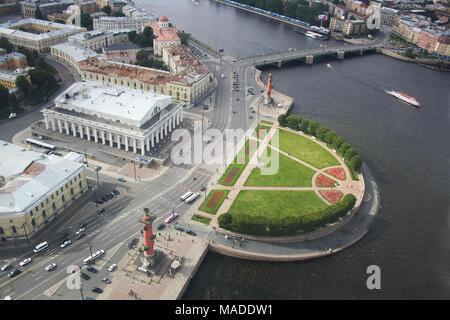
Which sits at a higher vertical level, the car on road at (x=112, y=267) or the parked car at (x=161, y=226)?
the parked car at (x=161, y=226)

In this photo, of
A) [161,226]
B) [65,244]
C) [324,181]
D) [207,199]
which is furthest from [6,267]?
[324,181]

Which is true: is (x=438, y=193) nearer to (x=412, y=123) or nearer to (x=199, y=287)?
(x=412, y=123)

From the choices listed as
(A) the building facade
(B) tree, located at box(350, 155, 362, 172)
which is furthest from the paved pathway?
(A) the building facade

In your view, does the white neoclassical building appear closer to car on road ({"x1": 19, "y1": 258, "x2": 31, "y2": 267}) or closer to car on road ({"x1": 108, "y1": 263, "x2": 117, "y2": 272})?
car on road ({"x1": 108, "y1": 263, "x2": 117, "y2": 272})

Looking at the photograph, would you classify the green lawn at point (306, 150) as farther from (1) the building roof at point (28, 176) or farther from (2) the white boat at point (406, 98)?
(2) the white boat at point (406, 98)

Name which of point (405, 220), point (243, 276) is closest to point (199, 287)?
point (243, 276)

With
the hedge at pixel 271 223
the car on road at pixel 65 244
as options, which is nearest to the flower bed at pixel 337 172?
A: the hedge at pixel 271 223

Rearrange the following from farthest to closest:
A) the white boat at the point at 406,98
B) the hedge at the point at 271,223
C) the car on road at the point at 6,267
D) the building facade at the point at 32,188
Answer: the white boat at the point at 406,98, the hedge at the point at 271,223, the building facade at the point at 32,188, the car on road at the point at 6,267
